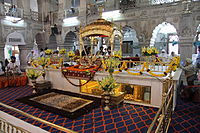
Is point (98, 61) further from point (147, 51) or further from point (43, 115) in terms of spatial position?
point (43, 115)

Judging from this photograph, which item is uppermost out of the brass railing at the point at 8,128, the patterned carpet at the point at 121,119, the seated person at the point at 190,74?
the seated person at the point at 190,74

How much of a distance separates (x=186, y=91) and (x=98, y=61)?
3640 millimetres

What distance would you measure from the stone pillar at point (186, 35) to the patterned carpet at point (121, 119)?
441 centimetres

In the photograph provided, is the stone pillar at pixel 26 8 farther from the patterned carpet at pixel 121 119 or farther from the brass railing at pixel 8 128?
the brass railing at pixel 8 128

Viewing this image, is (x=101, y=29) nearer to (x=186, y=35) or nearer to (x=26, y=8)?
(x=186, y=35)

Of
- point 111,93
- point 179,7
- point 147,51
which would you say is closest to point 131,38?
point 179,7

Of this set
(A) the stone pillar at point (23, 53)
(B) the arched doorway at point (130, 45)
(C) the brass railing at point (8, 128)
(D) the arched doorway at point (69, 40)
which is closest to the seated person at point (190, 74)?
(C) the brass railing at point (8, 128)

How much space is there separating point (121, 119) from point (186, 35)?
7.06 meters

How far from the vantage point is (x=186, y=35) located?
28.8 ft

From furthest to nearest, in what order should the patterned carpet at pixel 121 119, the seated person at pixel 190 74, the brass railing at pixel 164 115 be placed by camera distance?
1. the seated person at pixel 190 74
2. the patterned carpet at pixel 121 119
3. the brass railing at pixel 164 115

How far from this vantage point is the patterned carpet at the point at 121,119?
145 inches

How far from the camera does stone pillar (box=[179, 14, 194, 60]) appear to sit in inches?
341

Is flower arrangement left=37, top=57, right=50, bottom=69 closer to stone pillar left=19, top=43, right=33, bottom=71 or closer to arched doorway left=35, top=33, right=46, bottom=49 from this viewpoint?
stone pillar left=19, top=43, right=33, bottom=71

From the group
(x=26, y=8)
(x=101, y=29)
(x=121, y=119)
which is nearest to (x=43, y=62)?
(x=101, y=29)
